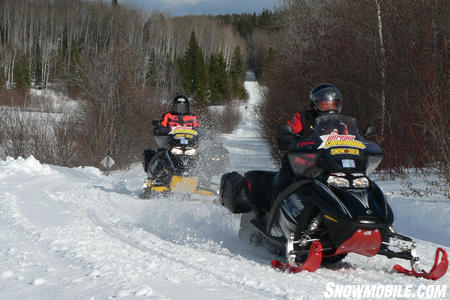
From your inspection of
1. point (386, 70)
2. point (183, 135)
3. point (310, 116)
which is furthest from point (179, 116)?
point (386, 70)

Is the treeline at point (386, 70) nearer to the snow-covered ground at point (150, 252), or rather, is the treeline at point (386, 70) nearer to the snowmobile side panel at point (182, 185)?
the snow-covered ground at point (150, 252)

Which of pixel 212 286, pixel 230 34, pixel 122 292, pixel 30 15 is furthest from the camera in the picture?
pixel 230 34

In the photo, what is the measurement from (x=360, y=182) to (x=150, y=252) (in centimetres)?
223

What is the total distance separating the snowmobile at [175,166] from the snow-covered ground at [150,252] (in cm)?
28

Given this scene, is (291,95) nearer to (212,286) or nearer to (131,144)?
(131,144)

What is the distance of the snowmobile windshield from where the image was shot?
4.36 m

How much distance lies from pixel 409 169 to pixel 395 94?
2.98 metres

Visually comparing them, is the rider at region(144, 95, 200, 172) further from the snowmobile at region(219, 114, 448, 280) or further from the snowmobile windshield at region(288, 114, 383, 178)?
the snowmobile windshield at region(288, 114, 383, 178)

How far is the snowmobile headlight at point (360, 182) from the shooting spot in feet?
14.0

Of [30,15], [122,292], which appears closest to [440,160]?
[122,292]

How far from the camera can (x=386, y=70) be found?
531 inches

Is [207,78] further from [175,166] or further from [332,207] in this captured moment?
[332,207]

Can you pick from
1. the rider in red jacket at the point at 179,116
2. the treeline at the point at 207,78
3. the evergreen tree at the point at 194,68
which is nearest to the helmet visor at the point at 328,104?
the rider in red jacket at the point at 179,116

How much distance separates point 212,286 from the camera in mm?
3809
